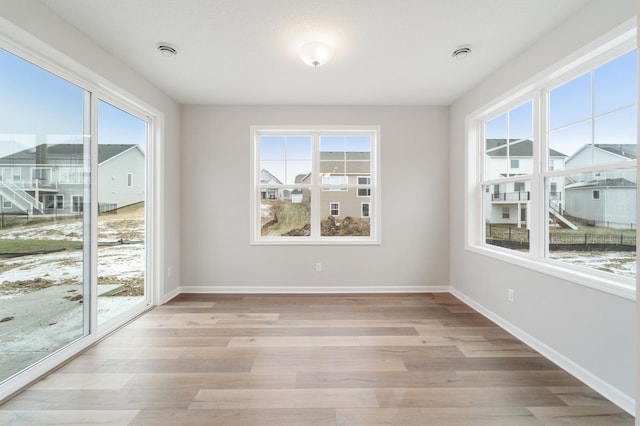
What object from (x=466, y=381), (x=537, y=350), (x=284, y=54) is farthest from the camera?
(x=284, y=54)

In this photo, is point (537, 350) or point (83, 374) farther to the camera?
point (537, 350)

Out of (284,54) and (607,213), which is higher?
(284,54)

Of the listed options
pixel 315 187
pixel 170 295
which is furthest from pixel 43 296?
pixel 315 187

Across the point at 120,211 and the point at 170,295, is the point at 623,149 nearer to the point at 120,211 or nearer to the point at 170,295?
the point at 120,211

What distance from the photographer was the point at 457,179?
3.68 m

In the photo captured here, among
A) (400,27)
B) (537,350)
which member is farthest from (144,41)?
(537,350)

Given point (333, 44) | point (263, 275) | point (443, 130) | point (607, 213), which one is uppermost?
point (333, 44)

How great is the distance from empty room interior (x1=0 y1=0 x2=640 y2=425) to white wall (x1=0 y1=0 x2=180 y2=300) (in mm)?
24

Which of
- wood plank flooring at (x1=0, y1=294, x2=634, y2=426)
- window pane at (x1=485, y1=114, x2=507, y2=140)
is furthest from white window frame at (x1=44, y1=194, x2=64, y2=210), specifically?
window pane at (x1=485, y1=114, x2=507, y2=140)

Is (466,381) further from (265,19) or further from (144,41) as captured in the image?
(144,41)

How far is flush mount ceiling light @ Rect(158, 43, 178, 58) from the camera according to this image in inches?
95.5

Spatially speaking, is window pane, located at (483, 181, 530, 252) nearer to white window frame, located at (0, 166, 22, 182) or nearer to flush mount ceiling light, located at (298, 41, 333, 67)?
flush mount ceiling light, located at (298, 41, 333, 67)

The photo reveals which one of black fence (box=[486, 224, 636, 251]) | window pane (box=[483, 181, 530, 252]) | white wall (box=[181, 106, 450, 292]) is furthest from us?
white wall (box=[181, 106, 450, 292])

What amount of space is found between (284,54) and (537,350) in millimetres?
3324
